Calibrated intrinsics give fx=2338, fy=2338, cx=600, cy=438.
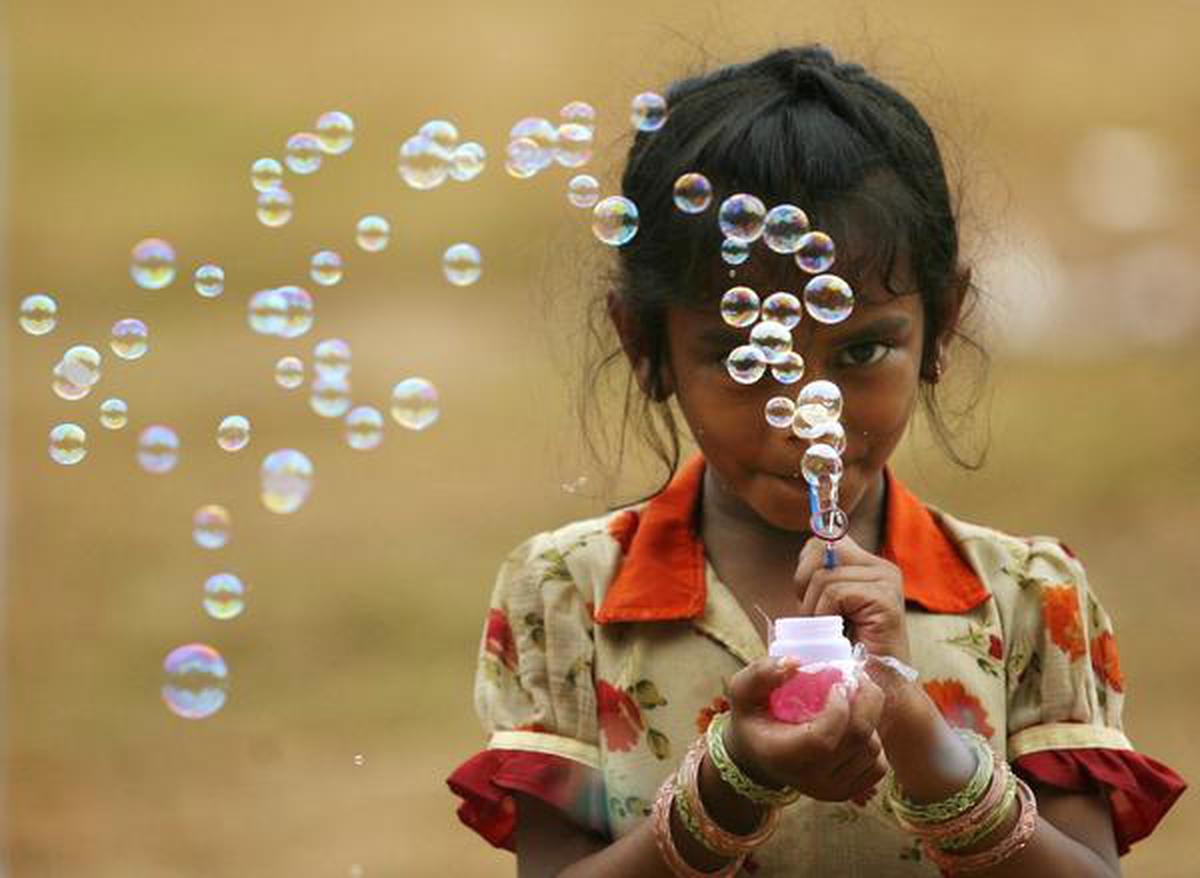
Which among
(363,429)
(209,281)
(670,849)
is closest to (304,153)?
(209,281)

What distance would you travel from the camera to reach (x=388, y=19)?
7770 millimetres

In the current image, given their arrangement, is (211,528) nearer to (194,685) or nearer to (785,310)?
(194,685)

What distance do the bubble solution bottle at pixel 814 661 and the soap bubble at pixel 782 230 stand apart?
346 millimetres

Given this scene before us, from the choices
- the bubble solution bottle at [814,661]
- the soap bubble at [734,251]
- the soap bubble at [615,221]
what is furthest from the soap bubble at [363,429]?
the bubble solution bottle at [814,661]

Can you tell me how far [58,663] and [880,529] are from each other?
329cm

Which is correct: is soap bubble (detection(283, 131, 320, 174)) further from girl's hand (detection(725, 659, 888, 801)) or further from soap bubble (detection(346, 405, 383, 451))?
girl's hand (detection(725, 659, 888, 801))

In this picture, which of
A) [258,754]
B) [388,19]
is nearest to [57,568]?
[258,754]

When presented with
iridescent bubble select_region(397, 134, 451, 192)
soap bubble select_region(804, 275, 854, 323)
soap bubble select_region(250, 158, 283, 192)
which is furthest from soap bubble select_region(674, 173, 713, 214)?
soap bubble select_region(250, 158, 283, 192)

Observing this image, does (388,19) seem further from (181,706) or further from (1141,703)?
(181,706)

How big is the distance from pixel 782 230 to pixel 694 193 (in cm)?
10

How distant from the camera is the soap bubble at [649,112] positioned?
6.42 ft

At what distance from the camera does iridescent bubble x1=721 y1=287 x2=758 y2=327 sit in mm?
1813

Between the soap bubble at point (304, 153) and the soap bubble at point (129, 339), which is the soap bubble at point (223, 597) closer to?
the soap bubble at point (129, 339)

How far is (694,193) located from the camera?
74.0 inches
